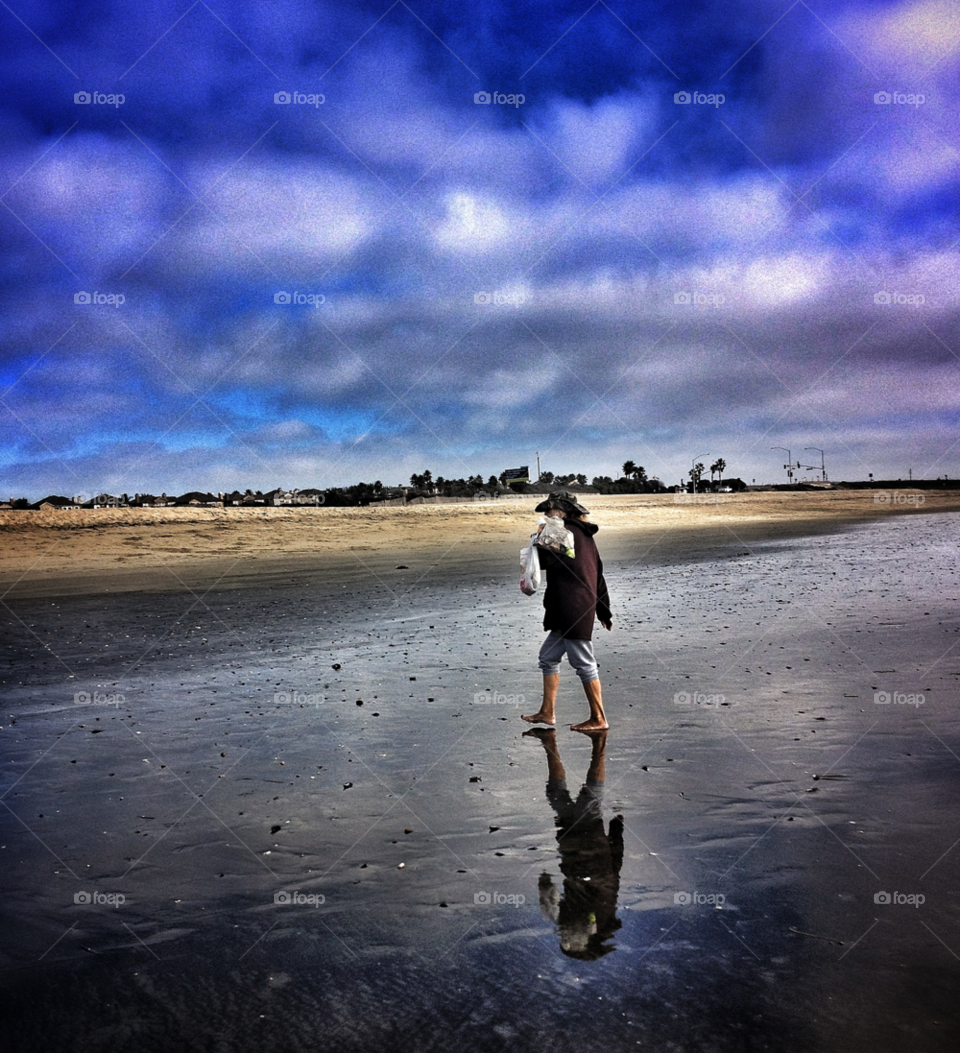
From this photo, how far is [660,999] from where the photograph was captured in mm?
3570

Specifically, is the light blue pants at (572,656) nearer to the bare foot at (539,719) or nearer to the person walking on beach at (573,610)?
the person walking on beach at (573,610)

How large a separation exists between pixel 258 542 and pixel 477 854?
2940cm

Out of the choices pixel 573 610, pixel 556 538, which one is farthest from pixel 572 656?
pixel 556 538

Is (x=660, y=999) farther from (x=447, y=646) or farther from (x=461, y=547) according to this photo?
(x=461, y=547)

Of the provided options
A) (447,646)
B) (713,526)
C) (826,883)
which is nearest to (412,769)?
(826,883)

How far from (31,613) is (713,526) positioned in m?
41.2

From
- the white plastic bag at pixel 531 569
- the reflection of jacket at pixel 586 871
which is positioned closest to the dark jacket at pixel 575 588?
the white plastic bag at pixel 531 569

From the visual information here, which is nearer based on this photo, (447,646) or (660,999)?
(660,999)

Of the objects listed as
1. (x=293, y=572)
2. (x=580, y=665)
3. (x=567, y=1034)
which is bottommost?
(x=567, y=1034)

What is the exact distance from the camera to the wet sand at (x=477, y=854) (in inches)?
140

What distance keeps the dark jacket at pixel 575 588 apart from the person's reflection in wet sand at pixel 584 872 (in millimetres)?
1931

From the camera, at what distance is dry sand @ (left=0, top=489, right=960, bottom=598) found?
81.5 ft

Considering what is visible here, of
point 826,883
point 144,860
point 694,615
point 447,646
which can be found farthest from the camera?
point 694,615

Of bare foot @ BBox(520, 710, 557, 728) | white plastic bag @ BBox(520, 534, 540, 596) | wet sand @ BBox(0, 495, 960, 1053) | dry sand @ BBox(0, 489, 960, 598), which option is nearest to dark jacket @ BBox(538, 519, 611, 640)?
white plastic bag @ BBox(520, 534, 540, 596)
